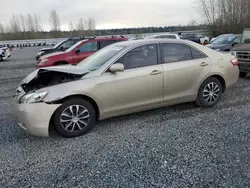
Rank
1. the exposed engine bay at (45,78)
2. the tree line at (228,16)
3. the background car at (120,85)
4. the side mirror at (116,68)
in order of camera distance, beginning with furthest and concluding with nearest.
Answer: the tree line at (228,16) < the exposed engine bay at (45,78) < the side mirror at (116,68) < the background car at (120,85)

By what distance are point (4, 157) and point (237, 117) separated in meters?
4.17

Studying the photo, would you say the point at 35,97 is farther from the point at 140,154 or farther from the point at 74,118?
the point at 140,154

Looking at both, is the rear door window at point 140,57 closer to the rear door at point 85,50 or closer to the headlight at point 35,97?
the headlight at point 35,97

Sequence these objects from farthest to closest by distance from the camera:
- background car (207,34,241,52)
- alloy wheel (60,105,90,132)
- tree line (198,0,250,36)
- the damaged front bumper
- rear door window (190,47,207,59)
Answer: tree line (198,0,250,36) → background car (207,34,241,52) → rear door window (190,47,207,59) → alloy wheel (60,105,90,132) → the damaged front bumper

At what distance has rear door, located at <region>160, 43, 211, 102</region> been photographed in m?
4.21

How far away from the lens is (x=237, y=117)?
4.23 m

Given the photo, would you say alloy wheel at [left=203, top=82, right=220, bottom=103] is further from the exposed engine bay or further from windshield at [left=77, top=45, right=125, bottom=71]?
the exposed engine bay

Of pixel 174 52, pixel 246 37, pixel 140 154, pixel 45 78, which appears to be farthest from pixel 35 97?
pixel 246 37

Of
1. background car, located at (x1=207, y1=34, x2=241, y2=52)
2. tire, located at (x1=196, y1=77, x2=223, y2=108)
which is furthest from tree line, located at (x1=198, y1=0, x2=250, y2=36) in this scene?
tire, located at (x1=196, y1=77, x2=223, y2=108)

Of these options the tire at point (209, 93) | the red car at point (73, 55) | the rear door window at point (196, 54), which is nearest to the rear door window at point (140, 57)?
the rear door window at point (196, 54)

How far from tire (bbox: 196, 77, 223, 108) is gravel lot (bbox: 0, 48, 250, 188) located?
0.96 feet

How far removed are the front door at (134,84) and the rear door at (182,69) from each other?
0.18 meters

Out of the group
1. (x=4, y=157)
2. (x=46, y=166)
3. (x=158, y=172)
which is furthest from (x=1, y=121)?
(x=158, y=172)

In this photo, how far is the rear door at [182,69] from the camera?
421cm
